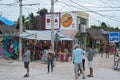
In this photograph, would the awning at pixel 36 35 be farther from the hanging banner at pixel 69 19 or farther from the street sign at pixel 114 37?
the street sign at pixel 114 37

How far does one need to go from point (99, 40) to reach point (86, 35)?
545cm

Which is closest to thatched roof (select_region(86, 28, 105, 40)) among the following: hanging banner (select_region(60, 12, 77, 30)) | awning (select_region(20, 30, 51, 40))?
hanging banner (select_region(60, 12, 77, 30))

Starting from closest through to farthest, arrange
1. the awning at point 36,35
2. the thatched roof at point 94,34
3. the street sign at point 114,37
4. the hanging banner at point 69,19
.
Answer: the street sign at point 114,37 → the awning at point 36,35 → the hanging banner at point 69,19 → the thatched roof at point 94,34

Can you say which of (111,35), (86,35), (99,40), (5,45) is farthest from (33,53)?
(99,40)

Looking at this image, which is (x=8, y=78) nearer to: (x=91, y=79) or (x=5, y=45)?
(x=91, y=79)

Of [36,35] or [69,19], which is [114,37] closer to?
[36,35]

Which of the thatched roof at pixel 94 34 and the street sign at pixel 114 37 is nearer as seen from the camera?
the street sign at pixel 114 37

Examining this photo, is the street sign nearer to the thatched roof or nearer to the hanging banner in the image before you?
the hanging banner

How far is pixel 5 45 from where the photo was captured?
31.9m

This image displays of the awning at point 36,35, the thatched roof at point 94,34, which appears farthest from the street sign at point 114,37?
the thatched roof at point 94,34

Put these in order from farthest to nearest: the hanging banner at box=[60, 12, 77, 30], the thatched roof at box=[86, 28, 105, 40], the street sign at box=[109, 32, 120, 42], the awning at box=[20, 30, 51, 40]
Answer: the thatched roof at box=[86, 28, 105, 40] → the hanging banner at box=[60, 12, 77, 30] → the awning at box=[20, 30, 51, 40] → the street sign at box=[109, 32, 120, 42]

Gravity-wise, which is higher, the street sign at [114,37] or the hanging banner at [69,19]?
the hanging banner at [69,19]

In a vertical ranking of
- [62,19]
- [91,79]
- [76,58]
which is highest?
[62,19]

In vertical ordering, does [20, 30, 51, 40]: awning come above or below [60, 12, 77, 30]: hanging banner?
below
